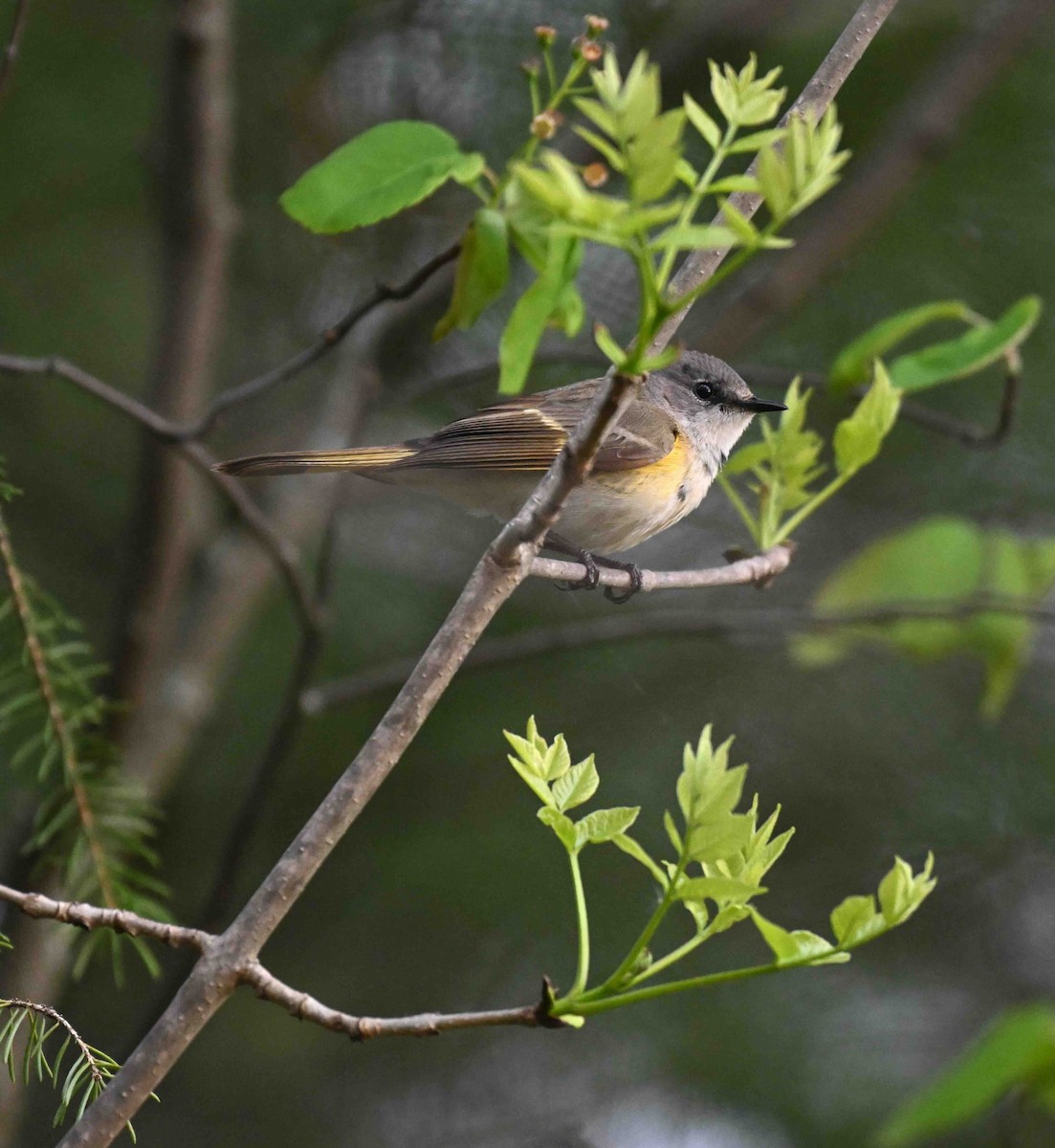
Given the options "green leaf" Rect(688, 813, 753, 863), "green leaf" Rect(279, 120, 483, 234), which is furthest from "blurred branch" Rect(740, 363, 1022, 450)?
"green leaf" Rect(688, 813, 753, 863)

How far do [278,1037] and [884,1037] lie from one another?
1.88 meters

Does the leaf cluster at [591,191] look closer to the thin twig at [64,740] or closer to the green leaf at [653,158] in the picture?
the green leaf at [653,158]

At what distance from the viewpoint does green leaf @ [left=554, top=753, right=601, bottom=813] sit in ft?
3.96

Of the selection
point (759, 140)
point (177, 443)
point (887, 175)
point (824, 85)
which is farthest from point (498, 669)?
point (759, 140)

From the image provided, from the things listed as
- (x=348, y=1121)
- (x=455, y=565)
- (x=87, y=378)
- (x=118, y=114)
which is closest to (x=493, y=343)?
(x=455, y=565)

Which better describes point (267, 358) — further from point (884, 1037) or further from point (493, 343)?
point (884, 1037)

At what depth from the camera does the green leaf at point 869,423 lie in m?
1.77

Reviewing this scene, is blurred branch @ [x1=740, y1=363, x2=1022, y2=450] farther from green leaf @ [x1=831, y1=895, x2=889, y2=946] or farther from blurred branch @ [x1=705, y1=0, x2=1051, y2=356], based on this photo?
green leaf @ [x1=831, y1=895, x2=889, y2=946]

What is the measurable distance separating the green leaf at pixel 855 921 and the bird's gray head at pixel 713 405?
2270mm

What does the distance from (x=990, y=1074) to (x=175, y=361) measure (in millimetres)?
2853

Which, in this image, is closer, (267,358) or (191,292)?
(191,292)

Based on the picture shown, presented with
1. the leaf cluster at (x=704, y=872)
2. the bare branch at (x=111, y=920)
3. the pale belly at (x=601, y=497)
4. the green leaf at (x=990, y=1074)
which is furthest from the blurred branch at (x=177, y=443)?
the green leaf at (x=990, y=1074)

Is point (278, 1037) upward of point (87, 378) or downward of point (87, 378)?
downward

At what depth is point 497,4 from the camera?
3832 mm
